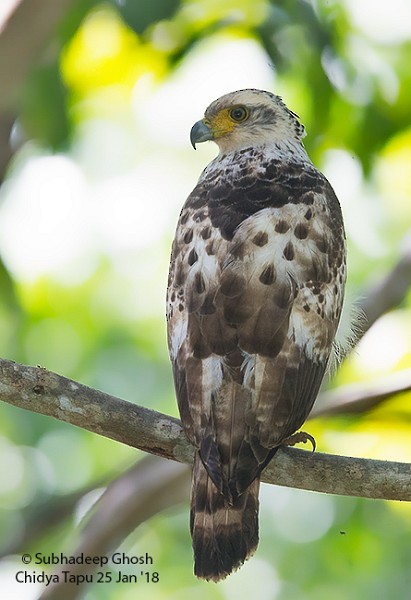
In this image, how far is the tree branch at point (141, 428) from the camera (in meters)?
4.52

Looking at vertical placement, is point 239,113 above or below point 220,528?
above

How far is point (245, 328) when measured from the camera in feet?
15.5

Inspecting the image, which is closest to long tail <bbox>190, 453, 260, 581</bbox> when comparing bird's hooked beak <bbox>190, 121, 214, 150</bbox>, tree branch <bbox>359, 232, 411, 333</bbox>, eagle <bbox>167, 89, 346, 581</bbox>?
eagle <bbox>167, 89, 346, 581</bbox>

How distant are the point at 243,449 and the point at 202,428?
0.62 feet

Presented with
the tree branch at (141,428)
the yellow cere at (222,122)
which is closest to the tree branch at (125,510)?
the yellow cere at (222,122)

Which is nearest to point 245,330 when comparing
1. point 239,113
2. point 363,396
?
point 239,113

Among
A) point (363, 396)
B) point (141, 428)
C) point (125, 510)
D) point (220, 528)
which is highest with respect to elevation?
point (363, 396)

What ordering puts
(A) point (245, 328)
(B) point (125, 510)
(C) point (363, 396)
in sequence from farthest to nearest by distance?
(B) point (125, 510)
(C) point (363, 396)
(A) point (245, 328)

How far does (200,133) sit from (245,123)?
0.82 ft

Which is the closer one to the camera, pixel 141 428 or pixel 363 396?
pixel 141 428

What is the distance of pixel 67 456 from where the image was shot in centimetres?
1108

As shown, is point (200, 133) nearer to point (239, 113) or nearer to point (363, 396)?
point (239, 113)

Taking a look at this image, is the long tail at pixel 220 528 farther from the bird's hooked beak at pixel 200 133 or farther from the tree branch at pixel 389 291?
the tree branch at pixel 389 291

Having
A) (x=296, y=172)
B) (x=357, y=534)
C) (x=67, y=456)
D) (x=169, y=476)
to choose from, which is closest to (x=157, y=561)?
(x=67, y=456)
